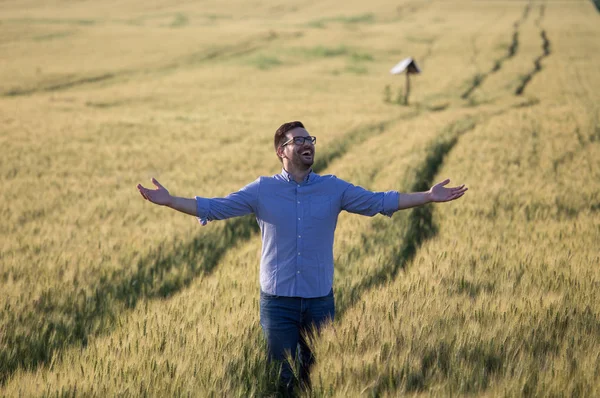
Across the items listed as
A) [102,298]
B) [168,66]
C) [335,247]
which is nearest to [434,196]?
[335,247]

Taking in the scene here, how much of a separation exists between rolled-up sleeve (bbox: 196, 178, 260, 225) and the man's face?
10.9 inches

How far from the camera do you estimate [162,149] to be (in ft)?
49.8

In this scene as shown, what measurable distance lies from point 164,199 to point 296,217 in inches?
28.3

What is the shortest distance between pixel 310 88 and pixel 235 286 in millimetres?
28448

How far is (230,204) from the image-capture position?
357 cm

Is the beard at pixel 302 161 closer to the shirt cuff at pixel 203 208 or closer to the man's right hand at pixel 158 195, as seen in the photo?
the shirt cuff at pixel 203 208

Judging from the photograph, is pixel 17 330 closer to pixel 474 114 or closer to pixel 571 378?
pixel 571 378

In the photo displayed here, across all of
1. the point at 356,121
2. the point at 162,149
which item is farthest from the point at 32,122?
the point at 356,121

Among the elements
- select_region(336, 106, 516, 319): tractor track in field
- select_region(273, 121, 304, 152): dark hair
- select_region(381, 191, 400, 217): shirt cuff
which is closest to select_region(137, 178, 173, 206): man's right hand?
select_region(273, 121, 304, 152): dark hair

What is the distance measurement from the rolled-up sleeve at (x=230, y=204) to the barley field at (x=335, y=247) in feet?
2.20

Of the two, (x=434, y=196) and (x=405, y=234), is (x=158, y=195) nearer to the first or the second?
(x=434, y=196)

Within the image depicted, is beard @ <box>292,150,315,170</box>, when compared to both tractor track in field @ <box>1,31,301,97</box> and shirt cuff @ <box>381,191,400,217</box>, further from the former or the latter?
tractor track in field @ <box>1,31,301,97</box>

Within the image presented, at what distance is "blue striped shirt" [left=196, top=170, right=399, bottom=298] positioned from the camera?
11.5ft

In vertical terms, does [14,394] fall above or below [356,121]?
above
